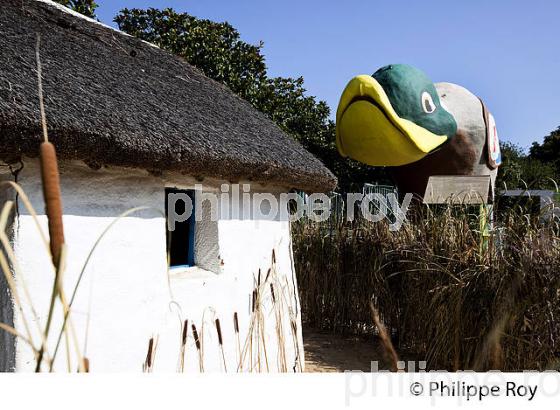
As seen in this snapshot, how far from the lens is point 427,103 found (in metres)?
6.27

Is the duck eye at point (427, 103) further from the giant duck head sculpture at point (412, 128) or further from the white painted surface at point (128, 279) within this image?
the white painted surface at point (128, 279)

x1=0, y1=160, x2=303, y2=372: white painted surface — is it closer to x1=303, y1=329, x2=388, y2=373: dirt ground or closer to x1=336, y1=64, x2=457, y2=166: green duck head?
x1=303, y1=329, x2=388, y2=373: dirt ground

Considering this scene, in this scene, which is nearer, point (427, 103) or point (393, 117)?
point (393, 117)

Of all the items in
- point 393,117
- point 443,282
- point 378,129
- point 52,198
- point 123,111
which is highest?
point 393,117

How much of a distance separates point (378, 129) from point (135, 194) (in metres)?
3.67

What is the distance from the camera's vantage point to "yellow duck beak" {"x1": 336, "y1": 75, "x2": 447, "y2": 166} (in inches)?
234

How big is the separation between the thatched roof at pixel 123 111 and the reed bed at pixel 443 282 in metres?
1.27

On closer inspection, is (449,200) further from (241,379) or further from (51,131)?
(241,379)

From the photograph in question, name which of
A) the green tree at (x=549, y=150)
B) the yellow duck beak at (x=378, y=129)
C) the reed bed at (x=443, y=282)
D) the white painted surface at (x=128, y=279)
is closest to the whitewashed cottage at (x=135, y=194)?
the white painted surface at (x=128, y=279)

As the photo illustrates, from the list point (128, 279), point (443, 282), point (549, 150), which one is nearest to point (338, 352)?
point (443, 282)

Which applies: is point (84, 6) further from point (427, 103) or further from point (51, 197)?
point (51, 197)

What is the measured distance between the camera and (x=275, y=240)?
4633mm

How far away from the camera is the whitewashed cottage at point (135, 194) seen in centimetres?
253

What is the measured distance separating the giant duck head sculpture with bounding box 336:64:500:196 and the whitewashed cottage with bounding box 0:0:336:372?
1.52 m
